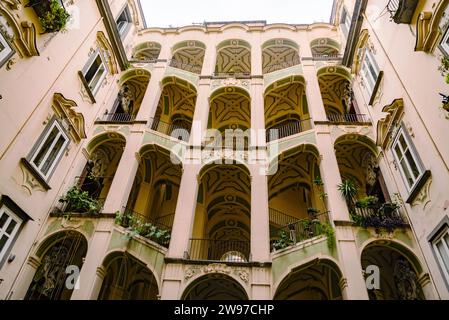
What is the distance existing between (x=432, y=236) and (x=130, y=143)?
448 inches

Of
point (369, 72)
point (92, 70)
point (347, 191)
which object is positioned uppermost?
point (369, 72)

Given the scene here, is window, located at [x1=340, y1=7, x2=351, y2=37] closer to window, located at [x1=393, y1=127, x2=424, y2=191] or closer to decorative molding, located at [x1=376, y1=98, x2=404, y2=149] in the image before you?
decorative molding, located at [x1=376, y1=98, x2=404, y2=149]

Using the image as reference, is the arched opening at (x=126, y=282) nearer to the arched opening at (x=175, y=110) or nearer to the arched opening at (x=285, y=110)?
the arched opening at (x=175, y=110)

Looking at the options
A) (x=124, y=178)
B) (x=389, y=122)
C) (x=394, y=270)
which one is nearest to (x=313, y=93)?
(x=389, y=122)

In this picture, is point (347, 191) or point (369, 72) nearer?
point (347, 191)

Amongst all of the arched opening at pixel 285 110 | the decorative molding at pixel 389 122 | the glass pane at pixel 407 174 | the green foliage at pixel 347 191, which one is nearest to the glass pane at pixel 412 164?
the glass pane at pixel 407 174

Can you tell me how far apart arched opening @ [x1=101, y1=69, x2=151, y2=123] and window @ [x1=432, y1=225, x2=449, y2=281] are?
1336cm

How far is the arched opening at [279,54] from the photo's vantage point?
19250mm

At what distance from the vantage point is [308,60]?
676 inches

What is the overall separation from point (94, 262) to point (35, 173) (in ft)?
11.4

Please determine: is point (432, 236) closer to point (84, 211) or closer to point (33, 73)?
point (84, 211)

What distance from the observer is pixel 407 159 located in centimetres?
1055

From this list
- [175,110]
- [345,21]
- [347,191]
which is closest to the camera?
[347,191]

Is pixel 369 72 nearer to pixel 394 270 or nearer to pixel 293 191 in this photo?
pixel 293 191
